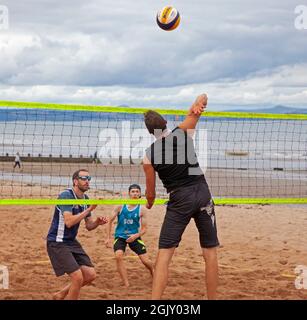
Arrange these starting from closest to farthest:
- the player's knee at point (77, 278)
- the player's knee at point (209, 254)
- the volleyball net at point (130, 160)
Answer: the player's knee at point (209, 254)
the player's knee at point (77, 278)
the volleyball net at point (130, 160)

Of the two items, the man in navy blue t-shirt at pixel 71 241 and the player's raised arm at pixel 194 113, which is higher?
the player's raised arm at pixel 194 113

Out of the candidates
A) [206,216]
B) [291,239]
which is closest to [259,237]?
[291,239]

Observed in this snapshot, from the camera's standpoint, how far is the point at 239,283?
9141 millimetres

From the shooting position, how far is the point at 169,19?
10.2 m

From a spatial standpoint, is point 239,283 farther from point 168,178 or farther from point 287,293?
point 168,178

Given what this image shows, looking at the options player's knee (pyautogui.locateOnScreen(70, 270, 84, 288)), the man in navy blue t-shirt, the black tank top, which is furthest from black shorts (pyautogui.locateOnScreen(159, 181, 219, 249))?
player's knee (pyautogui.locateOnScreen(70, 270, 84, 288))

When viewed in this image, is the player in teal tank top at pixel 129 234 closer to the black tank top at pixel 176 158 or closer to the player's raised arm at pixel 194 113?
the black tank top at pixel 176 158

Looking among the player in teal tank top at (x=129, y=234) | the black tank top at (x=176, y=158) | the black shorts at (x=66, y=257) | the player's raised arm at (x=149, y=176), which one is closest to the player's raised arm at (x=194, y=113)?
the black tank top at (x=176, y=158)

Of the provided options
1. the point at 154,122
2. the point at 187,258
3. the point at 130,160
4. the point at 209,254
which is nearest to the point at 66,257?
A: the point at 209,254

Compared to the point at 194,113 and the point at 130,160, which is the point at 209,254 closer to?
the point at 194,113

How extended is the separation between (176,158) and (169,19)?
13.1ft

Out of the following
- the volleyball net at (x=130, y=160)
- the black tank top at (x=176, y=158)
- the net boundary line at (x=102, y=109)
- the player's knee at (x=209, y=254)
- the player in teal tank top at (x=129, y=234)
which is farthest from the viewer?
the player in teal tank top at (x=129, y=234)

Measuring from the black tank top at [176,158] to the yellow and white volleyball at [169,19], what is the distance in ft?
12.2

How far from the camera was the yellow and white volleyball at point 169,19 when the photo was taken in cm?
1016
